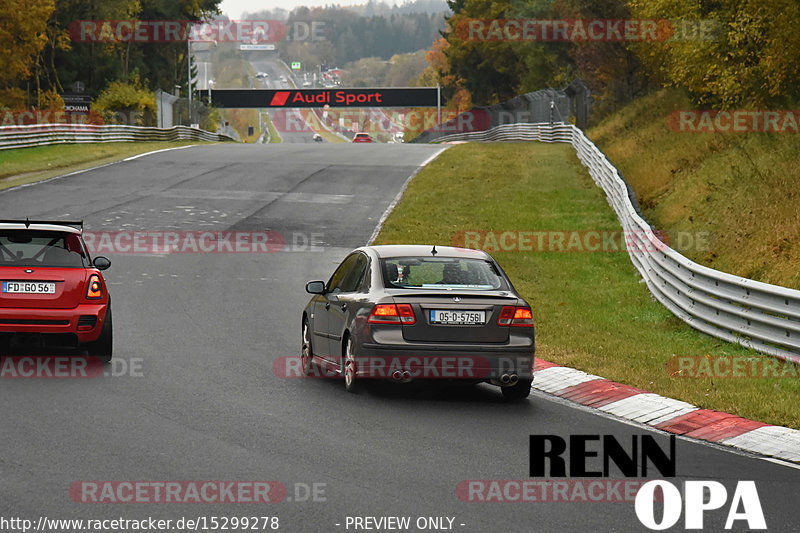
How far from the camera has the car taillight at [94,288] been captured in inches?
478

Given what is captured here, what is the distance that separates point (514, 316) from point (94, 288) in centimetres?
462

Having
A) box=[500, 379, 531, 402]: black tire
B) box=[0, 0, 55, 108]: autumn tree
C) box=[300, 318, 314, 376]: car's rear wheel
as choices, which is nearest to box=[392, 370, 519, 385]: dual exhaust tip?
box=[500, 379, 531, 402]: black tire

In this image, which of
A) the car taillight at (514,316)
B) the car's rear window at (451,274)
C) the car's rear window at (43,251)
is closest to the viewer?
the car taillight at (514,316)

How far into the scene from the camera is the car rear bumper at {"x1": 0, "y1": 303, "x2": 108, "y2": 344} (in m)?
11.7

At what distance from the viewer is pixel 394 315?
1027 centimetres

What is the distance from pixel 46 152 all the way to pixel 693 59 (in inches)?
1052

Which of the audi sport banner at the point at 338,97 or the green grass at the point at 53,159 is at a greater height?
the audi sport banner at the point at 338,97

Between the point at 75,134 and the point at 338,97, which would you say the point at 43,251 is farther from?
the point at 338,97

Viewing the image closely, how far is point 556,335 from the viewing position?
14680mm

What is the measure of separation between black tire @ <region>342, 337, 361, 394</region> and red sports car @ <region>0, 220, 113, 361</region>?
2871 mm

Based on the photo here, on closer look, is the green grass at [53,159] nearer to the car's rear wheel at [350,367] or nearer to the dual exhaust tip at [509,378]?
the car's rear wheel at [350,367]

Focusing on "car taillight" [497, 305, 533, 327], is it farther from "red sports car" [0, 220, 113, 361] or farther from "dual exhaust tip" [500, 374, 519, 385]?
"red sports car" [0, 220, 113, 361]

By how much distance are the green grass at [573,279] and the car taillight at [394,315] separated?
250 centimetres

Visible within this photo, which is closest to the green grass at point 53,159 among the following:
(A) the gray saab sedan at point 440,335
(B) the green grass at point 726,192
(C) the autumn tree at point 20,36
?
(C) the autumn tree at point 20,36
